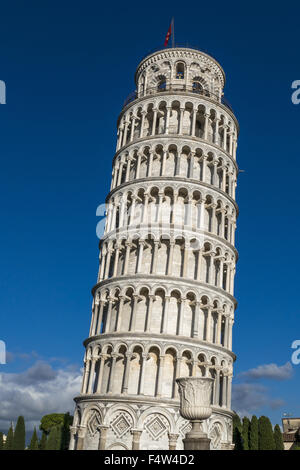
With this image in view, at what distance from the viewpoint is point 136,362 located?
33.6m

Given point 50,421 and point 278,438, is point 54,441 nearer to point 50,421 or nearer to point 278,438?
point 278,438

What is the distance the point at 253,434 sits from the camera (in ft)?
132

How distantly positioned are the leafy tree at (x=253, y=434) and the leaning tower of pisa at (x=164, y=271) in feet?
21.8

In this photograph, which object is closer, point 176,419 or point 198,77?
point 176,419

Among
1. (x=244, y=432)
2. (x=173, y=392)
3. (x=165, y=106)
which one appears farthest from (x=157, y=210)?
(x=244, y=432)

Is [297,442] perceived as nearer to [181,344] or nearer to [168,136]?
[181,344]

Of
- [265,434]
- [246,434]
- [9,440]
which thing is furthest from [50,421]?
Result: [265,434]

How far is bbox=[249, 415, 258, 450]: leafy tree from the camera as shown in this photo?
131 ft

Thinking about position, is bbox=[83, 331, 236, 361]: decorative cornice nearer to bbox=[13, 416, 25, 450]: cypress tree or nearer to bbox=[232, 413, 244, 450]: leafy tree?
bbox=[232, 413, 244, 450]: leafy tree

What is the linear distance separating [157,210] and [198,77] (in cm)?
1550

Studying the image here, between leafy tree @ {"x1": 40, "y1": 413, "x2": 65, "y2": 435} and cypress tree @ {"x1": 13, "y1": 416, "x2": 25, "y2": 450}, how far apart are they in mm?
36918

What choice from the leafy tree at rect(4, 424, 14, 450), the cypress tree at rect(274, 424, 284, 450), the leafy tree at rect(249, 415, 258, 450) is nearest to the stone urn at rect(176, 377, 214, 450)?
the leafy tree at rect(249, 415, 258, 450)
